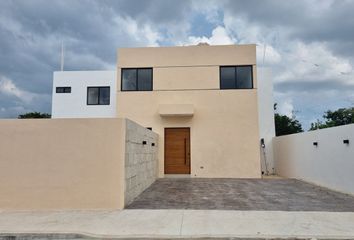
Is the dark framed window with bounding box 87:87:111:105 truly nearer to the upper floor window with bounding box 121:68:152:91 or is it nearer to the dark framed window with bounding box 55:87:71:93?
the dark framed window with bounding box 55:87:71:93

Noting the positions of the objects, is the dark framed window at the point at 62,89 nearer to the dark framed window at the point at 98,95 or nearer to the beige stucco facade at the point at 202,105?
the dark framed window at the point at 98,95

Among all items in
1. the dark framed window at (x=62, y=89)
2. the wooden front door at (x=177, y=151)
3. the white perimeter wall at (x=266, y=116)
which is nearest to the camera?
the wooden front door at (x=177, y=151)

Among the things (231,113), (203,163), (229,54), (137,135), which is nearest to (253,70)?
(229,54)

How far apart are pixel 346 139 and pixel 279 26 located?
595 centimetres

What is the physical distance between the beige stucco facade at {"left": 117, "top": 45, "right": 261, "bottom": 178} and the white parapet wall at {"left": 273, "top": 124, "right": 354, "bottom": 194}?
1834 millimetres

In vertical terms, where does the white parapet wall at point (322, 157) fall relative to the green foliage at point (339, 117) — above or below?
below

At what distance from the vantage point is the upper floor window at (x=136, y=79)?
14859 mm

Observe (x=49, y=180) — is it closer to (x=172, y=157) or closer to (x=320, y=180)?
(x=172, y=157)

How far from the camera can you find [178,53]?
14.8 meters

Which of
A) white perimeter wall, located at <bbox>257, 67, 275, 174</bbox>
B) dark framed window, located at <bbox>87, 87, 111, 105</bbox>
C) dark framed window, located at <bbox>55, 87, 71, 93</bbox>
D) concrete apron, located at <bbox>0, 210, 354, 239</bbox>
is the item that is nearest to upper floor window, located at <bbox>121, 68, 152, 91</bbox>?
dark framed window, located at <bbox>87, 87, 111, 105</bbox>

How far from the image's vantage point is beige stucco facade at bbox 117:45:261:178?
14.0 meters

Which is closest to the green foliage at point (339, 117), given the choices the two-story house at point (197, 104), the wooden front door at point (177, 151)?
the two-story house at point (197, 104)

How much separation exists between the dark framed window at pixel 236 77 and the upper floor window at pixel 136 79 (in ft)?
12.7

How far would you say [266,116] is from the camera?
1708 centimetres
